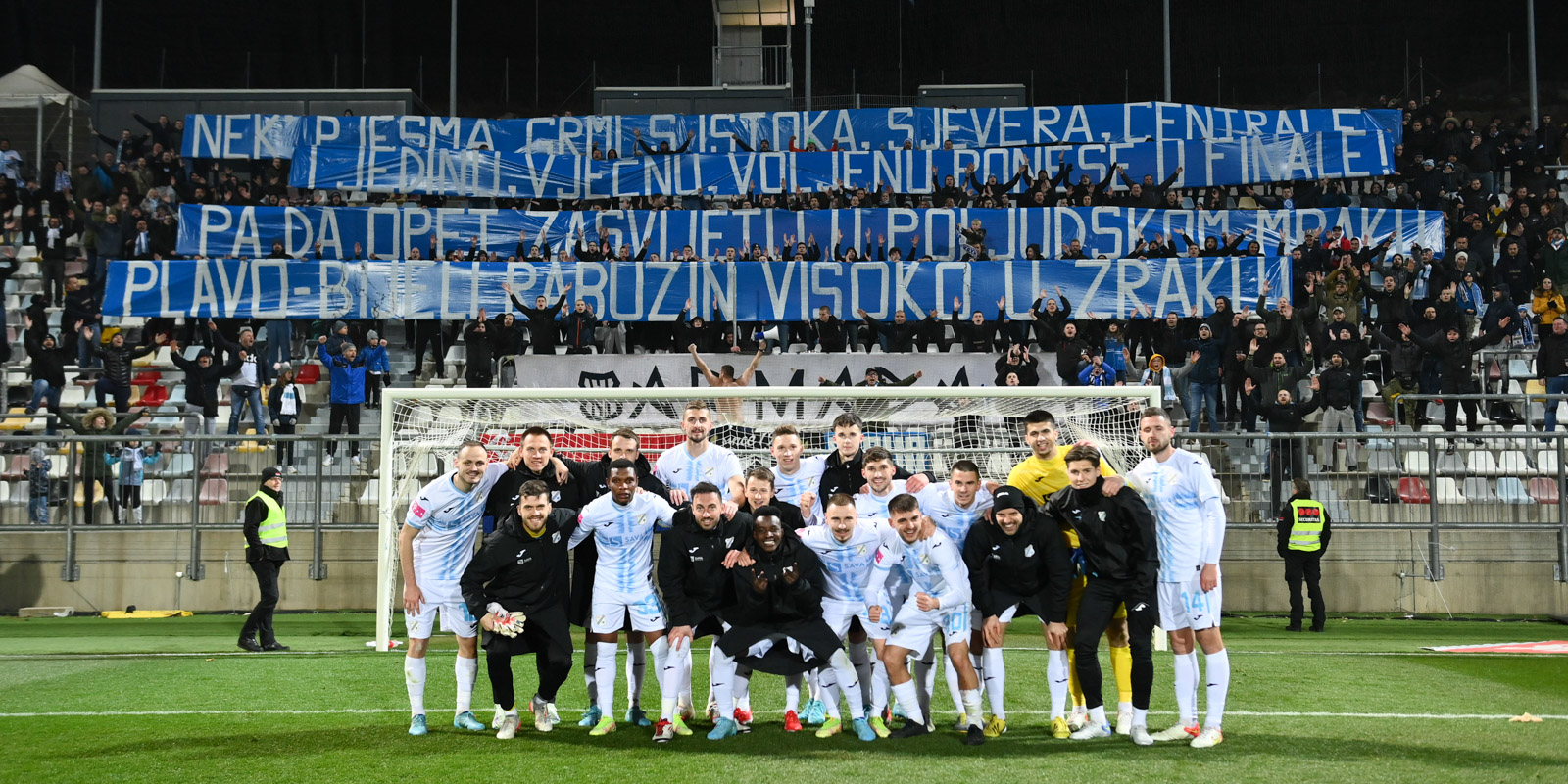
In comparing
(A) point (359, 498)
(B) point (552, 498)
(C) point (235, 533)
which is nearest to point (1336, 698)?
(B) point (552, 498)

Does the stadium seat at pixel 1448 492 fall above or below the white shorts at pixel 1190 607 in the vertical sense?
above

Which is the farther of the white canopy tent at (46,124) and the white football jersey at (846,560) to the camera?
the white canopy tent at (46,124)

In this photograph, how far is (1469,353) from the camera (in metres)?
18.2

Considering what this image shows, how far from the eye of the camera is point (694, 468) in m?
9.95

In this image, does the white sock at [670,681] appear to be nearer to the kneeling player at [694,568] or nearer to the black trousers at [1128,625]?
the kneeling player at [694,568]

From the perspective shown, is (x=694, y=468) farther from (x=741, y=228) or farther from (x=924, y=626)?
(x=741, y=228)

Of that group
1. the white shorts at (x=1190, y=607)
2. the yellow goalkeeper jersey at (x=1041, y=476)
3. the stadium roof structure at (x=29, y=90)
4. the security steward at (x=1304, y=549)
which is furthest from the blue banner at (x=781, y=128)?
the white shorts at (x=1190, y=607)

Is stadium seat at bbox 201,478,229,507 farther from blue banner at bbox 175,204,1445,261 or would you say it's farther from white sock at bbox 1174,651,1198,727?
white sock at bbox 1174,651,1198,727

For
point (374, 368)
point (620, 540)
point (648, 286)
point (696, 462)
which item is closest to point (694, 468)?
point (696, 462)

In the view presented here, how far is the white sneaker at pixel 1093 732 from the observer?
325 inches

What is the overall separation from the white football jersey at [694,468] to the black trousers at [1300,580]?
7774 millimetres

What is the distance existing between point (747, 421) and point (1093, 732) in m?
6.21

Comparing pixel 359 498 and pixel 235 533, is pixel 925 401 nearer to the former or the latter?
pixel 359 498

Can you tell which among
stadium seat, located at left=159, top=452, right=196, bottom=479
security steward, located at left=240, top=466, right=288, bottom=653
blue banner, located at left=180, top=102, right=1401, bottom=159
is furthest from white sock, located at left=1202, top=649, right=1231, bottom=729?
blue banner, located at left=180, top=102, right=1401, bottom=159
